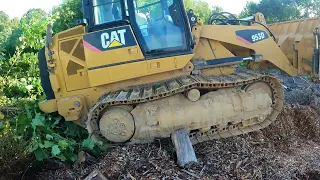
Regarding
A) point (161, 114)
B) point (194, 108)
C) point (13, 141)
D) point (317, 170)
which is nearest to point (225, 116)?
point (194, 108)

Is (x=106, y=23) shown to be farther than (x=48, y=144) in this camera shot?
Yes

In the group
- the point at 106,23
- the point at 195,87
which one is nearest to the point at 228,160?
the point at 195,87

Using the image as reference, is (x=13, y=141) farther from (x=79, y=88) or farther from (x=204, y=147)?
(x=204, y=147)

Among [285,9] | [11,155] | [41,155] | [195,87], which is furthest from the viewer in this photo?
[285,9]

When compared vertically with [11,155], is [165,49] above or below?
above

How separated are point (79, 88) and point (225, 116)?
7.47ft

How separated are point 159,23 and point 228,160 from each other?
2.15 m

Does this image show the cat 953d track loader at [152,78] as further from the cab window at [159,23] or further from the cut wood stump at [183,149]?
the cut wood stump at [183,149]

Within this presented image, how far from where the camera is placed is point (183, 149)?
4.95 meters

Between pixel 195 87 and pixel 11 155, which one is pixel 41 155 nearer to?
pixel 11 155

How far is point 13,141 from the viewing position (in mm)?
4848

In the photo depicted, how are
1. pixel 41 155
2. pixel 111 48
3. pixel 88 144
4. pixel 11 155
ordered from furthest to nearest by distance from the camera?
1. pixel 111 48
2. pixel 88 144
3. pixel 41 155
4. pixel 11 155

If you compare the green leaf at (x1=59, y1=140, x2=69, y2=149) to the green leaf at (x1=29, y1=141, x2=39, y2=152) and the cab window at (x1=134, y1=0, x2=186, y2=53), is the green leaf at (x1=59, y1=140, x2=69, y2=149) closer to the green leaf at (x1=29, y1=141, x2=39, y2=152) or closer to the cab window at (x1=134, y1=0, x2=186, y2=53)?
the green leaf at (x1=29, y1=141, x2=39, y2=152)

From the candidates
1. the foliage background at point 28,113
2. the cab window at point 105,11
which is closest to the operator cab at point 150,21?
the cab window at point 105,11
